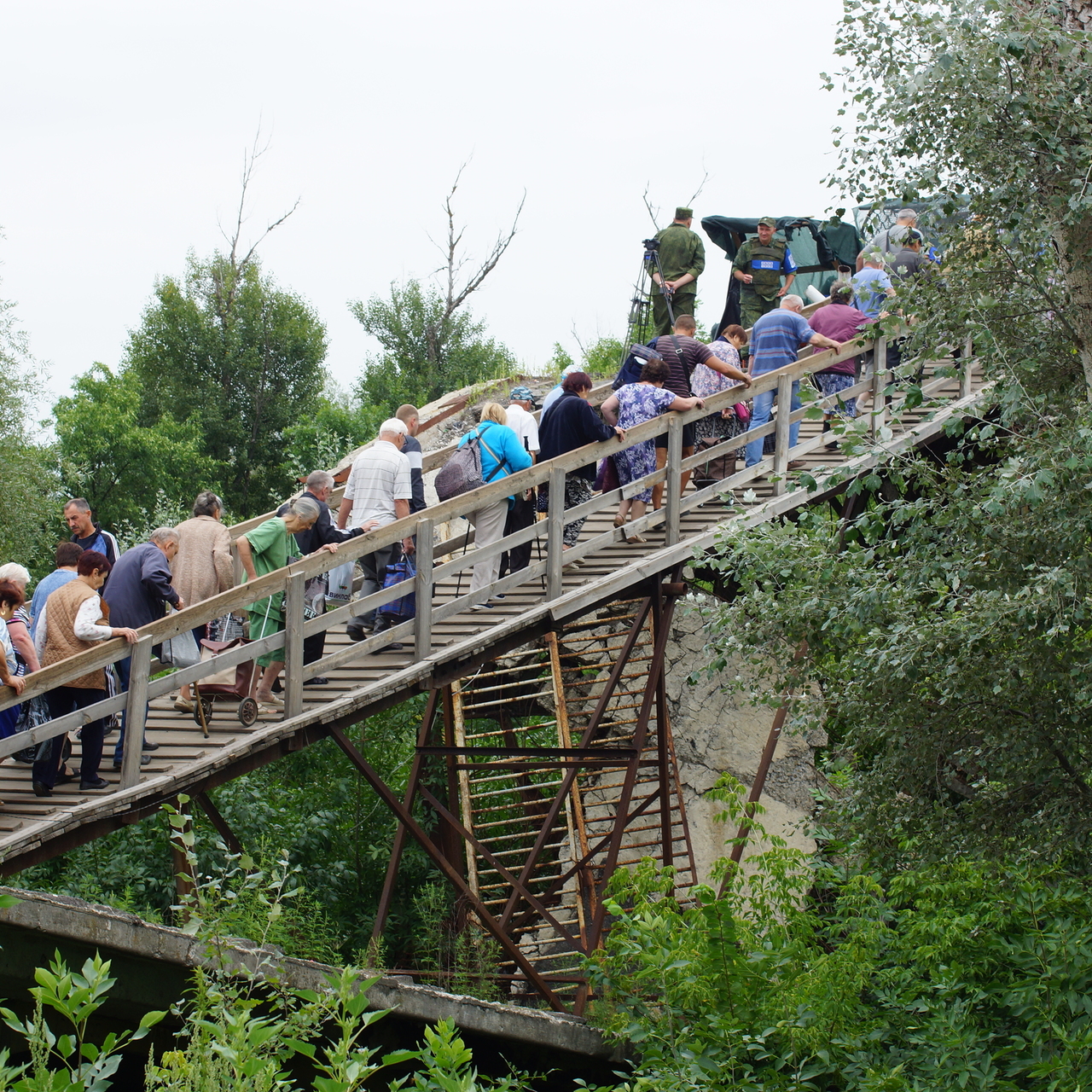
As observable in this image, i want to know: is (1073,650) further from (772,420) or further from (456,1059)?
(772,420)

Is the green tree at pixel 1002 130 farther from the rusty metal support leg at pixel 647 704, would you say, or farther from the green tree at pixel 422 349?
the green tree at pixel 422 349

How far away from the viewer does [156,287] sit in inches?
1511

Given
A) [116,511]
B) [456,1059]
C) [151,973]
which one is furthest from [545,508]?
[116,511]

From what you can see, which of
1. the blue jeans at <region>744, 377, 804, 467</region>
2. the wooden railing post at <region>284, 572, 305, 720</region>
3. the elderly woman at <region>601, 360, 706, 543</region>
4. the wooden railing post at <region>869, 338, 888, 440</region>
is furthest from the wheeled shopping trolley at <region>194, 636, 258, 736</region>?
the wooden railing post at <region>869, 338, 888, 440</region>

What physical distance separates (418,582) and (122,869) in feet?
29.2

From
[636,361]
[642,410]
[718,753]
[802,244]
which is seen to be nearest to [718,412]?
[636,361]

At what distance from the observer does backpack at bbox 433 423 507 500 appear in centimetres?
916

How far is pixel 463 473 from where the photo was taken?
9.17 m

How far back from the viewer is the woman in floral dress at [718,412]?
10.4m

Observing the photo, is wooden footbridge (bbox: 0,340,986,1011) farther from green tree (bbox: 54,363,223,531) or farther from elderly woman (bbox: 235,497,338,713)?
green tree (bbox: 54,363,223,531)

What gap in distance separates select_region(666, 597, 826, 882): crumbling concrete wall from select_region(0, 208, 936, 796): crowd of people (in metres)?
3.85

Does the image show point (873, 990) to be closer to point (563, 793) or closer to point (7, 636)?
point (563, 793)

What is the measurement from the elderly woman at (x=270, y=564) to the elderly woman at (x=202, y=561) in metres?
0.15

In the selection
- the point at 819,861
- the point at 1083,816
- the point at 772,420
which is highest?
the point at 772,420
